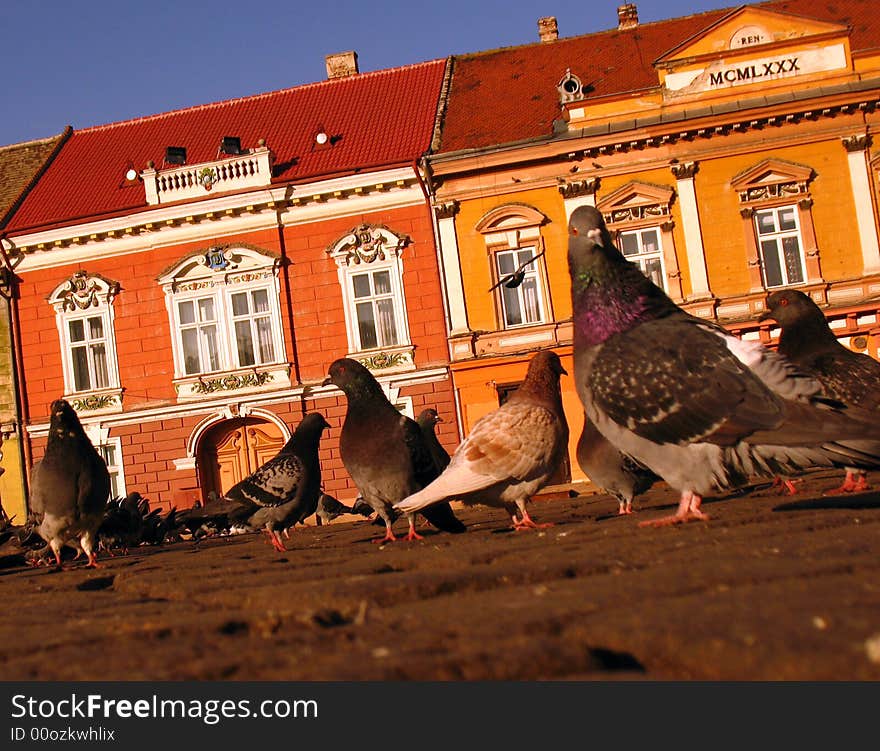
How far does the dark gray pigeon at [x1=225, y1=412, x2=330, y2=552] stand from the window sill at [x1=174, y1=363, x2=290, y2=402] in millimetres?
13752

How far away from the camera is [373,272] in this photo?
74.6ft

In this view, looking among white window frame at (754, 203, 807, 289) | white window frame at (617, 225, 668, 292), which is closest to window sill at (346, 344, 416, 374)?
white window frame at (617, 225, 668, 292)

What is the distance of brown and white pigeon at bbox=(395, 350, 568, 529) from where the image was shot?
6887 millimetres

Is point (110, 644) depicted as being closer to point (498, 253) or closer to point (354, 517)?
point (354, 517)

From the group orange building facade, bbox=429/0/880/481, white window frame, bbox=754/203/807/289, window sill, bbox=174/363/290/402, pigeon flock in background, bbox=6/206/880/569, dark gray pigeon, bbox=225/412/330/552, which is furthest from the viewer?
window sill, bbox=174/363/290/402

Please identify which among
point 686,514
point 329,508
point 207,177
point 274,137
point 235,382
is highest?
point 274,137

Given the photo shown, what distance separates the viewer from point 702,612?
2459 millimetres

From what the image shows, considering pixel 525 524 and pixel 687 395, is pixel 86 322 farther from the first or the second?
pixel 687 395

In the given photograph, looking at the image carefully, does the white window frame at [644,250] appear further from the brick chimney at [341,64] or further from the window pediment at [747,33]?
the brick chimney at [341,64]

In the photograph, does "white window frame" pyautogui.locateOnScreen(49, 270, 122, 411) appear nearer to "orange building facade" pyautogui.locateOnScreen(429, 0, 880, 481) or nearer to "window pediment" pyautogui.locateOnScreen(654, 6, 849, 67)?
"orange building facade" pyautogui.locateOnScreen(429, 0, 880, 481)

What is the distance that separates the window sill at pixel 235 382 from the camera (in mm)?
22844

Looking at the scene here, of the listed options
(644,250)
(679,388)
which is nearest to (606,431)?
(679,388)

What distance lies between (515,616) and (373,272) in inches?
800

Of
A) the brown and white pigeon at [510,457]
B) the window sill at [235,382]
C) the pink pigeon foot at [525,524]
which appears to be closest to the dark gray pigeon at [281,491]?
the brown and white pigeon at [510,457]
